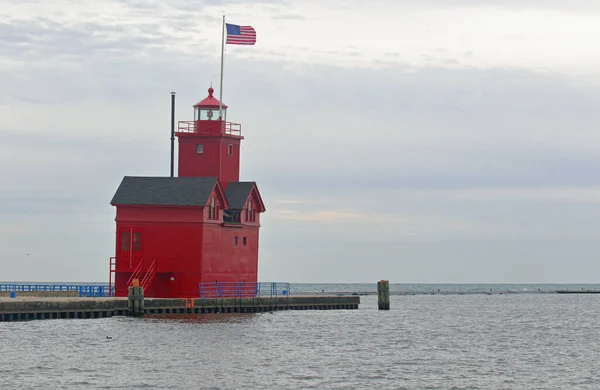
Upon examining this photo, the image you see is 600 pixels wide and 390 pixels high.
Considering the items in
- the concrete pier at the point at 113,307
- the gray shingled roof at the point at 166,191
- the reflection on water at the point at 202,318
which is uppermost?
the gray shingled roof at the point at 166,191

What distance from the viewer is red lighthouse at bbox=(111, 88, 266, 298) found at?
63.8 metres

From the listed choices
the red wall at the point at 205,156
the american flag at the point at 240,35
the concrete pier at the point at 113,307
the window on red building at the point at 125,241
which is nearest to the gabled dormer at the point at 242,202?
the red wall at the point at 205,156

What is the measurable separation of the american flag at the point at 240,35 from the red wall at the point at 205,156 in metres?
6.01

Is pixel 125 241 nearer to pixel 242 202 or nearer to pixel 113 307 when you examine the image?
pixel 113 307

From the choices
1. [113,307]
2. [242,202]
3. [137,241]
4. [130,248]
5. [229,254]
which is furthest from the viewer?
[242,202]

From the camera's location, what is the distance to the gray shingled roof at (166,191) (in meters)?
64.0

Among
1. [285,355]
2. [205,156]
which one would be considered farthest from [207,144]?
[285,355]

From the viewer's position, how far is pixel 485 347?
56.4m

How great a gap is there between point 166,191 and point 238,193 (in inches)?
207

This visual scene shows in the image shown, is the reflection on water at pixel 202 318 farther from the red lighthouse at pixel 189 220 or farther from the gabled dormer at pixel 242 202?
the gabled dormer at pixel 242 202

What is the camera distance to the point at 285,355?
162ft

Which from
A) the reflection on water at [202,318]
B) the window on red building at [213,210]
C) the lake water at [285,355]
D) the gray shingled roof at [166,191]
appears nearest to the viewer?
the lake water at [285,355]

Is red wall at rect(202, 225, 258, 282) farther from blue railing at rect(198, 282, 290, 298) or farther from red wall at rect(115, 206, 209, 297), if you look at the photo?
red wall at rect(115, 206, 209, 297)

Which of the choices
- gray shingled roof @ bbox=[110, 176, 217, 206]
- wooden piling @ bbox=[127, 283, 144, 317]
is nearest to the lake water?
wooden piling @ bbox=[127, 283, 144, 317]
